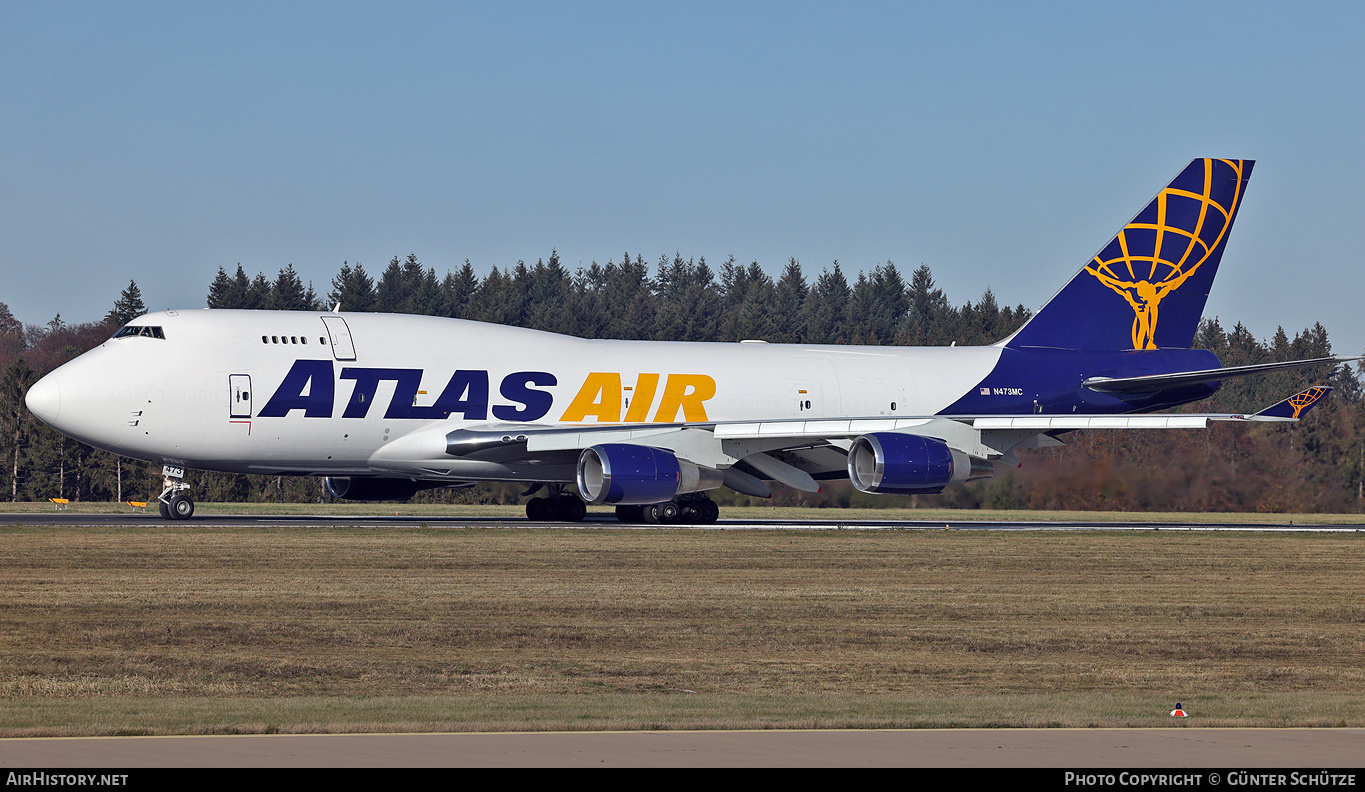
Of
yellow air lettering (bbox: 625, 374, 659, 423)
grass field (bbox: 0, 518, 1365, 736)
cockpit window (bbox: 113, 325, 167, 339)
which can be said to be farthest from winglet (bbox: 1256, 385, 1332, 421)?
cockpit window (bbox: 113, 325, 167, 339)

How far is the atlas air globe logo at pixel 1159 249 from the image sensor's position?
134 feet

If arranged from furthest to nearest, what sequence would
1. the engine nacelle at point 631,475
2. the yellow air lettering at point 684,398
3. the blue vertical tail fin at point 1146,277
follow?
1. the blue vertical tail fin at point 1146,277
2. the yellow air lettering at point 684,398
3. the engine nacelle at point 631,475

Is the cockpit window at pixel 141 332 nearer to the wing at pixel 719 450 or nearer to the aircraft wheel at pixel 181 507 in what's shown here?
the aircraft wheel at pixel 181 507

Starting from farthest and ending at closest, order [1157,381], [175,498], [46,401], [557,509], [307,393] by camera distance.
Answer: [1157,381]
[557,509]
[175,498]
[307,393]
[46,401]

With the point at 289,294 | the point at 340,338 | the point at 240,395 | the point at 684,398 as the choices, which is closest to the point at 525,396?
the point at 684,398

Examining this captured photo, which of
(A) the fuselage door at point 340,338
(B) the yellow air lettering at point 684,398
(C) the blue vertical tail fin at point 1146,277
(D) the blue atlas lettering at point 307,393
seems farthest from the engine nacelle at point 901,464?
(D) the blue atlas lettering at point 307,393

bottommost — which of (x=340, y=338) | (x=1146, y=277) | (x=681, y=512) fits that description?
(x=681, y=512)

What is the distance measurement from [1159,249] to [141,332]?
2532 centimetres

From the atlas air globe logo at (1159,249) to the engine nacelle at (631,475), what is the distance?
47.5 ft

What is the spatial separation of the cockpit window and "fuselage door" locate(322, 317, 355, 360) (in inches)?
130

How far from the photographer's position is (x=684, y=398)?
35500 millimetres

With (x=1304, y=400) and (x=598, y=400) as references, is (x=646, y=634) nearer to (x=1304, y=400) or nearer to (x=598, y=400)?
(x=598, y=400)

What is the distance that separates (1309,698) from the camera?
510 inches
